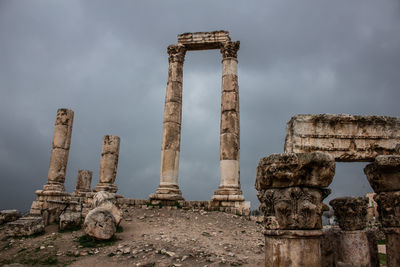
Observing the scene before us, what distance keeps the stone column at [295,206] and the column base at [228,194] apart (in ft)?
32.8

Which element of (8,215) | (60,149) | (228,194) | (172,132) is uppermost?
(172,132)

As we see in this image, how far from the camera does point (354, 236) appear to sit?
619 centimetres

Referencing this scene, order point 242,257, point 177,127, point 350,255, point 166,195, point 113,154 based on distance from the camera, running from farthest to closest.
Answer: point 113,154 < point 177,127 < point 166,195 < point 242,257 < point 350,255

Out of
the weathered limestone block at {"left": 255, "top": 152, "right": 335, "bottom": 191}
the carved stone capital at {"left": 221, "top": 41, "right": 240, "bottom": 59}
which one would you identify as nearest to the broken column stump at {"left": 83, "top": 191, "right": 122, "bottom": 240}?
the weathered limestone block at {"left": 255, "top": 152, "right": 335, "bottom": 191}

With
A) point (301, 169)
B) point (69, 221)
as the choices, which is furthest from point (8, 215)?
point (301, 169)

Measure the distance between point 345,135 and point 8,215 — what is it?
594 inches

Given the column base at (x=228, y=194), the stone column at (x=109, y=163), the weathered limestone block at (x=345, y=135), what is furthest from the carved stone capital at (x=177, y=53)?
the weathered limestone block at (x=345, y=135)

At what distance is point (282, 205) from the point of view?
422 cm

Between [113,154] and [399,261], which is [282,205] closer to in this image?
[399,261]

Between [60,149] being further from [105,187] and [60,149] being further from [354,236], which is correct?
[354,236]

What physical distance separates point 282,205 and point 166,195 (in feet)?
36.7

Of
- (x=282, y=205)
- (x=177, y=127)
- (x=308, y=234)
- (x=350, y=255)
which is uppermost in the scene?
(x=177, y=127)

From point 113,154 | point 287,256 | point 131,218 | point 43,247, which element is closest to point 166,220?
point 131,218

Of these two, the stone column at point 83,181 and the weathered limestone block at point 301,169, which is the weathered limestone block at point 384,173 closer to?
the weathered limestone block at point 301,169
